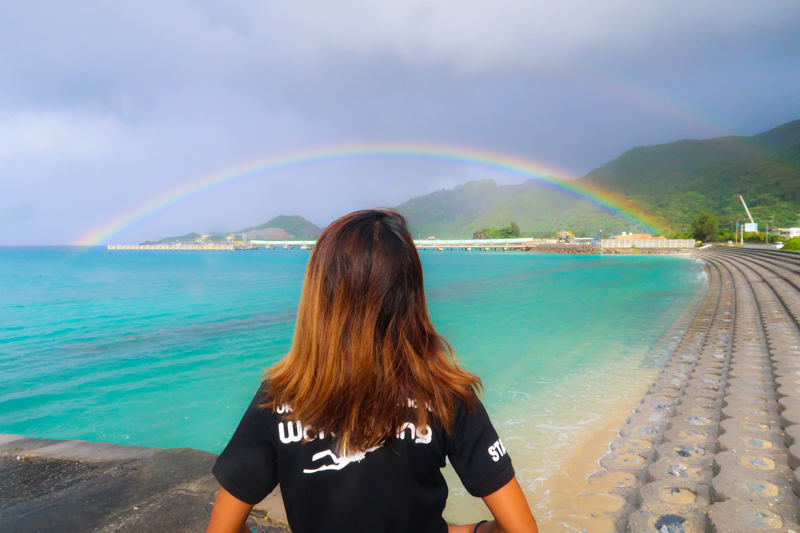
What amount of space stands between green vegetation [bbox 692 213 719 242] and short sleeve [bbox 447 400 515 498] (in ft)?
364

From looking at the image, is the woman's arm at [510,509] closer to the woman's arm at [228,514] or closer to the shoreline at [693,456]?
the woman's arm at [228,514]


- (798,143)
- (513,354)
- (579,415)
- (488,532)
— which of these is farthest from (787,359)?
(798,143)

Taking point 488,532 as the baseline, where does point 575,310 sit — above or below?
below

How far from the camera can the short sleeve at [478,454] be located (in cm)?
115

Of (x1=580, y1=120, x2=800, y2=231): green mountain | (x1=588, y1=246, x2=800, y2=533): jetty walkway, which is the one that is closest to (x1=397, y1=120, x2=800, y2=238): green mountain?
(x1=580, y1=120, x2=800, y2=231): green mountain

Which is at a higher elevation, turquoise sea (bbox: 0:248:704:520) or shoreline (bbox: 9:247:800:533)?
shoreline (bbox: 9:247:800:533)

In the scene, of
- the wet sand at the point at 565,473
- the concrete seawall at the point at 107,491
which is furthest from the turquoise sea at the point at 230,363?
the concrete seawall at the point at 107,491

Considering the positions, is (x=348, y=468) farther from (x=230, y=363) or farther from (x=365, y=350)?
(x=230, y=363)

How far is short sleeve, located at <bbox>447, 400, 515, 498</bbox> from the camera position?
115 cm

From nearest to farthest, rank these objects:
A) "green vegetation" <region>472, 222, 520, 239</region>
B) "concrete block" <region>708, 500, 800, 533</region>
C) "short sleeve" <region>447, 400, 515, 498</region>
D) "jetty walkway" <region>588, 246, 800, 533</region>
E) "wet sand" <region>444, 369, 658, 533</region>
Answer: "short sleeve" <region>447, 400, 515, 498</region> < "concrete block" <region>708, 500, 800, 533</region> < "jetty walkway" <region>588, 246, 800, 533</region> < "wet sand" <region>444, 369, 658, 533</region> < "green vegetation" <region>472, 222, 520, 239</region>

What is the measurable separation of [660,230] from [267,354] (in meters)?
155

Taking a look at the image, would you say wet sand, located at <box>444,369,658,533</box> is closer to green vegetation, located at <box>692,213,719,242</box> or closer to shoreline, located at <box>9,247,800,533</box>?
shoreline, located at <box>9,247,800,533</box>

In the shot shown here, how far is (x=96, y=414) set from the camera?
834cm

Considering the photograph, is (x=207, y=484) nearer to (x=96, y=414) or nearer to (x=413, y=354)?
(x=413, y=354)
